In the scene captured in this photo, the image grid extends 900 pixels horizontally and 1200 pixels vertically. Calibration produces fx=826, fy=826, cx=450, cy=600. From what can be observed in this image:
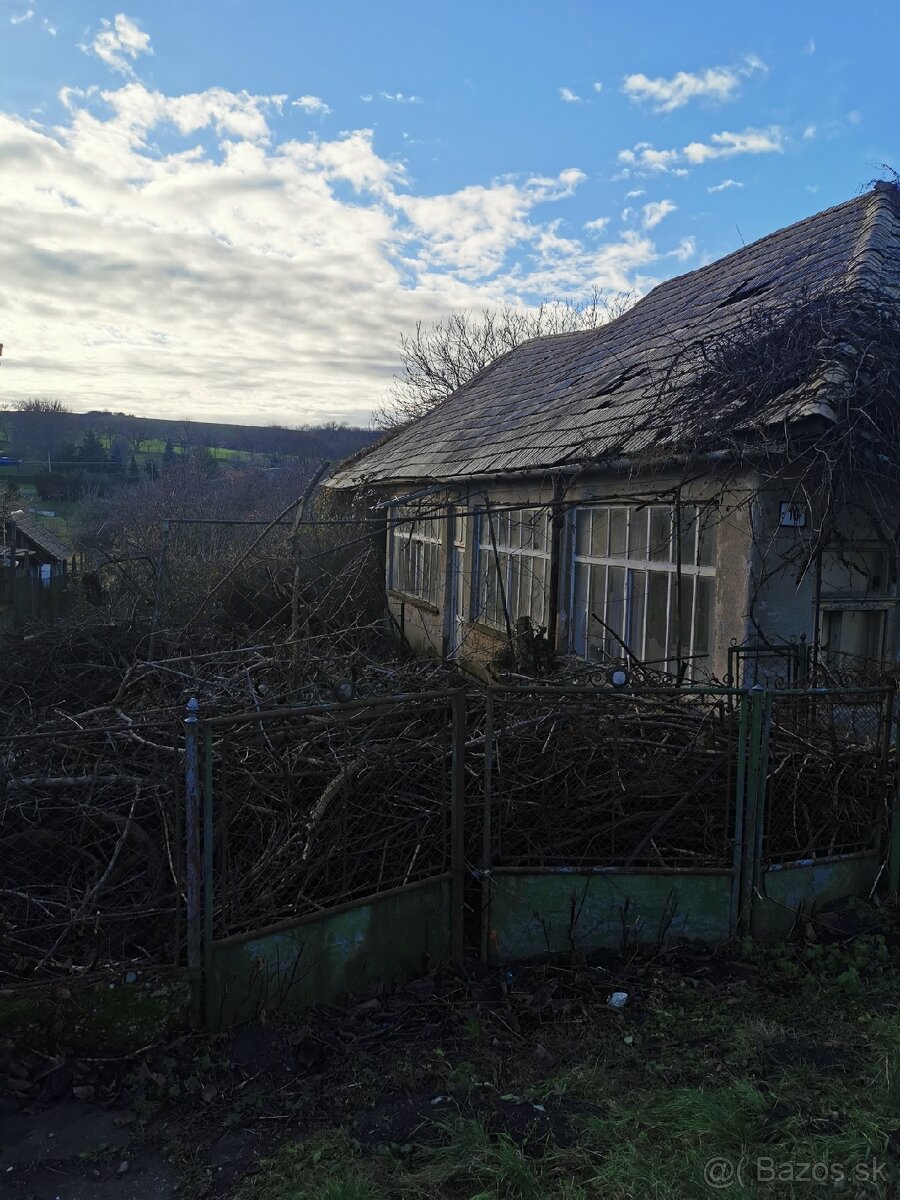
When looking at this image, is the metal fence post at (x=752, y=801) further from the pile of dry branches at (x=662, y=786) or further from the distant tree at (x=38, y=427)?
the distant tree at (x=38, y=427)

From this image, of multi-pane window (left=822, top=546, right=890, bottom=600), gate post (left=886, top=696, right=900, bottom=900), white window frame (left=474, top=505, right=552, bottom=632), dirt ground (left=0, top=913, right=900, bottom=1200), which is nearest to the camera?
dirt ground (left=0, top=913, right=900, bottom=1200)

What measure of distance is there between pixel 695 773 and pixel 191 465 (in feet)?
155

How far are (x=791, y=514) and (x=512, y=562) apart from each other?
5.05 meters

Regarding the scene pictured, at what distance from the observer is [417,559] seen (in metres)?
15.7

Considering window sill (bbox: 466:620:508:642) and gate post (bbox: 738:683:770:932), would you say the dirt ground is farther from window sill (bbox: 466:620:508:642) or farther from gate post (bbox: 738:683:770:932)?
window sill (bbox: 466:620:508:642)

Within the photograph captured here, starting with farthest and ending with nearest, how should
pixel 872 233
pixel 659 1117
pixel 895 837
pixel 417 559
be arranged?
pixel 417 559 → pixel 872 233 → pixel 895 837 → pixel 659 1117

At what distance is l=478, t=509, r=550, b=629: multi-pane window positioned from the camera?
10.0 metres

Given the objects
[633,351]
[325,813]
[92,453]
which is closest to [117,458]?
[92,453]

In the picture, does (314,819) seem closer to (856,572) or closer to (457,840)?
(457,840)

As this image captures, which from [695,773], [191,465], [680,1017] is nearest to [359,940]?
[680,1017]

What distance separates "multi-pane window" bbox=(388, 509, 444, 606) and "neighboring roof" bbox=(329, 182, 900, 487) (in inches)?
43.7

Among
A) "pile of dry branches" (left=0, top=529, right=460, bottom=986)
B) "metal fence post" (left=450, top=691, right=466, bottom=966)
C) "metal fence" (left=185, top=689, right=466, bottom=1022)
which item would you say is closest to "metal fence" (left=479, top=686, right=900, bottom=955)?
"metal fence post" (left=450, top=691, right=466, bottom=966)

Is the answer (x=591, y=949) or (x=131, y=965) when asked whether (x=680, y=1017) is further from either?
(x=131, y=965)

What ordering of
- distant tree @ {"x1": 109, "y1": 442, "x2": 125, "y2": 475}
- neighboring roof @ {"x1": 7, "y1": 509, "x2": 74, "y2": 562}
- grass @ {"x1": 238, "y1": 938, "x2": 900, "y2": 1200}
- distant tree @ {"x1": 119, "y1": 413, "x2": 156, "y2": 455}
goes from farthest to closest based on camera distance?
distant tree @ {"x1": 119, "y1": 413, "x2": 156, "y2": 455}, distant tree @ {"x1": 109, "y1": 442, "x2": 125, "y2": 475}, neighboring roof @ {"x1": 7, "y1": 509, "x2": 74, "y2": 562}, grass @ {"x1": 238, "y1": 938, "x2": 900, "y2": 1200}
